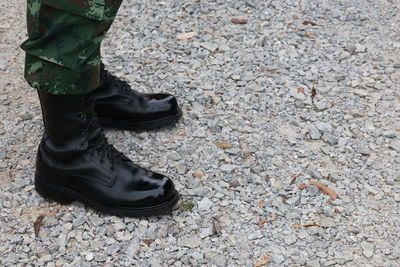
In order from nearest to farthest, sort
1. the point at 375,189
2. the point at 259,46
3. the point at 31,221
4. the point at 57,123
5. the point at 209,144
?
the point at 57,123
the point at 31,221
the point at 375,189
the point at 209,144
the point at 259,46

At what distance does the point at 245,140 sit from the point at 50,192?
834 millimetres

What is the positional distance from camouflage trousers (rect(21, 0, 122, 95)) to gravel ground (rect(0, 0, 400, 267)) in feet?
1.72

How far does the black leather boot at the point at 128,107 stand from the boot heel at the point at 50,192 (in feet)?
1.43

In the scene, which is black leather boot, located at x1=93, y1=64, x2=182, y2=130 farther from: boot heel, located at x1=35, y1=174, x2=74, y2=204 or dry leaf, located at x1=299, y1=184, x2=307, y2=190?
dry leaf, located at x1=299, y1=184, x2=307, y2=190

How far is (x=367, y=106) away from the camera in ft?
9.73

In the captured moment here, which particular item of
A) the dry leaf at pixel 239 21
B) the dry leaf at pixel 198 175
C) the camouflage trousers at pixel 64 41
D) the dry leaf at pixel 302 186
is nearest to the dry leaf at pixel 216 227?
the dry leaf at pixel 198 175

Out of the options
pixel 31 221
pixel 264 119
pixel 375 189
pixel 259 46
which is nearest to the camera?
pixel 31 221

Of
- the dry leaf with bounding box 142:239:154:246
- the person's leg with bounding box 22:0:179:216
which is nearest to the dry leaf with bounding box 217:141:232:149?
the person's leg with bounding box 22:0:179:216

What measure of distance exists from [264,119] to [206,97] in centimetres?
28

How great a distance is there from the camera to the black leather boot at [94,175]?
2.17m

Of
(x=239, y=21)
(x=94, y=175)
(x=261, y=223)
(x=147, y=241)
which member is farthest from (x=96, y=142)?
(x=239, y=21)

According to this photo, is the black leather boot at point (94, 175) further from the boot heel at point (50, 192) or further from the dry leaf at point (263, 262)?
the dry leaf at point (263, 262)

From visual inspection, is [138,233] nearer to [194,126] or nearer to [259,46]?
[194,126]

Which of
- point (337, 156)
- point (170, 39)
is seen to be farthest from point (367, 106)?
point (170, 39)
